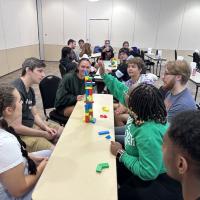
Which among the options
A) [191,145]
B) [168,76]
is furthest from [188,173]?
[168,76]

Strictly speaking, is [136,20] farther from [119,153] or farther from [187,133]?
[187,133]

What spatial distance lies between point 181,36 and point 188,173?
9.27 metres

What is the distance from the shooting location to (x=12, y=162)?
105 cm

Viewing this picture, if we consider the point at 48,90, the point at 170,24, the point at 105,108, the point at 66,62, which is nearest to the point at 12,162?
the point at 105,108

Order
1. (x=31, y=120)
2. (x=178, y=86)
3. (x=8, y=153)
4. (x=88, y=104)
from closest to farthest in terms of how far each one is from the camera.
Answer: (x=8, y=153)
(x=88, y=104)
(x=178, y=86)
(x=31, y=120)

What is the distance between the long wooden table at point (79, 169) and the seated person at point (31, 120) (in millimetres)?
366

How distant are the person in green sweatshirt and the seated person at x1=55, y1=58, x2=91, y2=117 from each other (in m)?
1.27

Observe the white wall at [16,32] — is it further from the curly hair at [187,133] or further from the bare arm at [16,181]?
the curly hair at [187,133]

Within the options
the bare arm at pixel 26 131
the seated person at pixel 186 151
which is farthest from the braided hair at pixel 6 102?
the seated person at pixel 186 151

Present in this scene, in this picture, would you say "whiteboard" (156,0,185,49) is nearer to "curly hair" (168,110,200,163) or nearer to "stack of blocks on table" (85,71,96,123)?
"stack of blocks on table" (85,71,96,123)

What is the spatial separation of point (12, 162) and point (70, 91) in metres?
1.61

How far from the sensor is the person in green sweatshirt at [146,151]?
1.18m

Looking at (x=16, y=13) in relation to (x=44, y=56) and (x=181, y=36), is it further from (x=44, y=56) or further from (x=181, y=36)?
(x=181, y=36)

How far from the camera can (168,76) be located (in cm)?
200
